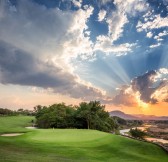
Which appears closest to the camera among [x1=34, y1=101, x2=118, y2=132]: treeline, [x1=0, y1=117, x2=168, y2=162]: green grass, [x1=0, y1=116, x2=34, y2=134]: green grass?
[x1=0, y1=117, x2=168, y2=162]: green grass

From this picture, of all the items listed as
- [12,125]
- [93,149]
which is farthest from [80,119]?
[93,149]

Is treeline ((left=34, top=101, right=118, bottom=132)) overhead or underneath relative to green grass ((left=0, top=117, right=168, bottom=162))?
overhead

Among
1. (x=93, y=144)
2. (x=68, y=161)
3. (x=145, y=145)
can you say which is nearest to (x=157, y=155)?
(x=145, y=145)

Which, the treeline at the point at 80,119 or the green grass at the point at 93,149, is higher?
the treeline at the point at 80,119

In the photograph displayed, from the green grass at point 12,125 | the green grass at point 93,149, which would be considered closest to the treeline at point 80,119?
the green grass at point 12,125

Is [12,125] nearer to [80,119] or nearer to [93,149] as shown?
[80,119]

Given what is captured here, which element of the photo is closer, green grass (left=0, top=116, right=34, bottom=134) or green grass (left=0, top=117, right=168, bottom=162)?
green grass (left=0, top=117, right=168, bottom=162)

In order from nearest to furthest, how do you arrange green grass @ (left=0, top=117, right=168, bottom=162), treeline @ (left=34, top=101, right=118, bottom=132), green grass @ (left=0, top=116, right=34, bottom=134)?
green grass @ (left=0, top=117, right=168, bottom=162) < green grass @ (left=0, top=116, right=34, bottom=134) < treeline @ (left=34, top=101, right=118, bottom=132)

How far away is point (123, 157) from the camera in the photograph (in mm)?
25734

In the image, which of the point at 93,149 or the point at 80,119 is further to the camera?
the point at 80,119

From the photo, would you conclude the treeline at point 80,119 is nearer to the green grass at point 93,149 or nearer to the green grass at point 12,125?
the green grass at point 12,125

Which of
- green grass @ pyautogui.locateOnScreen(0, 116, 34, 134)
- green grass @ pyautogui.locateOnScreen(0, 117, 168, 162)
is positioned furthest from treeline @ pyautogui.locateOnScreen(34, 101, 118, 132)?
green grass @ pyautogui.locateOnScreen(0, 117, 168, 162)

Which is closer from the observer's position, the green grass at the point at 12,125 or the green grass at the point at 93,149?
the green grass at the point at 93,149

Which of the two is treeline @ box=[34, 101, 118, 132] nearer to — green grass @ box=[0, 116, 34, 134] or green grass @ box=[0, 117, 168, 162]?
green grass @ box=[0, 116, 34, 134]
